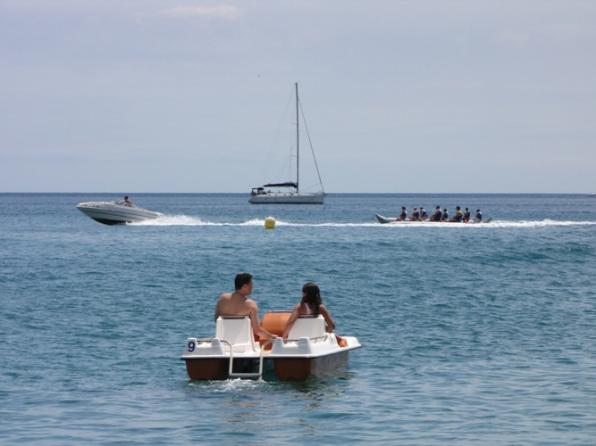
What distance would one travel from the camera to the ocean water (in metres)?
15.2

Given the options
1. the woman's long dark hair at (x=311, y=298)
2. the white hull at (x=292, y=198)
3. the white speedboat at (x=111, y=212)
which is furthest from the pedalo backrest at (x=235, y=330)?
the white hull at (x=292, y=198)

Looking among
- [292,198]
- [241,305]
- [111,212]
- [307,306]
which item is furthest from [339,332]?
[292,198]

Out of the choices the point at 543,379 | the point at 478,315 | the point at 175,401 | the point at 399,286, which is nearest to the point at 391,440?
the point at 175,401

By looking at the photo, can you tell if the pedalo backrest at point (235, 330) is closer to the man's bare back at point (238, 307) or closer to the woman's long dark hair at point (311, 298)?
the man's bare back at point (238, 307)

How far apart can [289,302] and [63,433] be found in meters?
18.4

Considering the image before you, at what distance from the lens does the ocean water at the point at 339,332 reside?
1520cm

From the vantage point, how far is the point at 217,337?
17766 mm

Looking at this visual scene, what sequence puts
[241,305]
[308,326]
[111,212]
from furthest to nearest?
[111,212], [308,326], [241,305]

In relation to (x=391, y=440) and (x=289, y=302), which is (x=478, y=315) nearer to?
(x=289, y=302)

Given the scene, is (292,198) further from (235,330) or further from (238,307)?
(235,330)

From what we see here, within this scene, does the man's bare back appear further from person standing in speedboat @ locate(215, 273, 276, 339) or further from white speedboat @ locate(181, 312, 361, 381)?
white speedboat @ locate(181, 312, 361, 381)

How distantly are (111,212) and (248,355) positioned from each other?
6338 centimetres

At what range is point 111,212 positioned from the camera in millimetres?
79688

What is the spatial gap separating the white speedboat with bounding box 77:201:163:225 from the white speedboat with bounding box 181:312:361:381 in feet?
203
